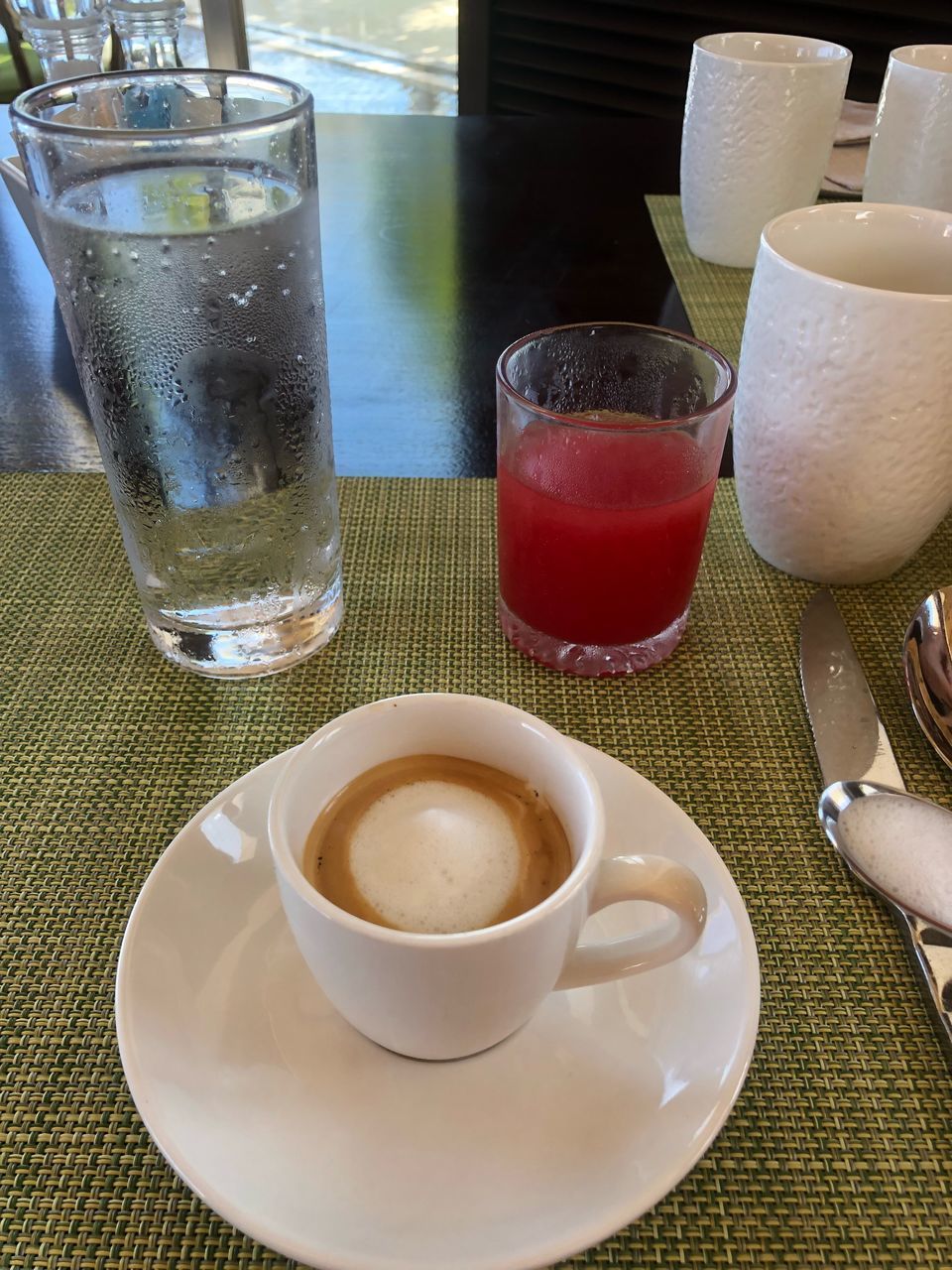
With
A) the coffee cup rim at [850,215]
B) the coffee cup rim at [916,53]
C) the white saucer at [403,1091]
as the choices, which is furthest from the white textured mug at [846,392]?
the coffee cup rim at [916,53]

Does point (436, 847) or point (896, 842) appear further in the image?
point (896, 842)

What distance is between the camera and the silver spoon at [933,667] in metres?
0.59

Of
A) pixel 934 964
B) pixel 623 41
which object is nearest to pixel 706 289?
pixel 934 964

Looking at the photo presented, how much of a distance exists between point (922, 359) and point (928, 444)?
0.06 meters

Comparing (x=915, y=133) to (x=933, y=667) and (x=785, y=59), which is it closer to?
(x=785, y=59)

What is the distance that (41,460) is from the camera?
2.67ft

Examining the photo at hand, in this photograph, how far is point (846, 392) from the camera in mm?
633

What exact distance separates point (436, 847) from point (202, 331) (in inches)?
12.7

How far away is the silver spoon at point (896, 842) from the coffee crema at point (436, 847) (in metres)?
0.20

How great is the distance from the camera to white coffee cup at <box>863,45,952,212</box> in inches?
37.1

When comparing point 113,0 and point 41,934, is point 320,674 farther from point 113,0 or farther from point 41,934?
point 113,0

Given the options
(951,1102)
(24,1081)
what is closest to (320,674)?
(24,1081)

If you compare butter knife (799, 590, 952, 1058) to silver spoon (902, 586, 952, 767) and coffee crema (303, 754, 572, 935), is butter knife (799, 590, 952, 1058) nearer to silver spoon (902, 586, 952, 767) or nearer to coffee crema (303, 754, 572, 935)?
silver spoon (902, 586, 952, 767)

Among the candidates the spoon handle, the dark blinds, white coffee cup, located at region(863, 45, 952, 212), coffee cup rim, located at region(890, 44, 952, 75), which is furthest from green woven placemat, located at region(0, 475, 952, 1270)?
the dark blinds
